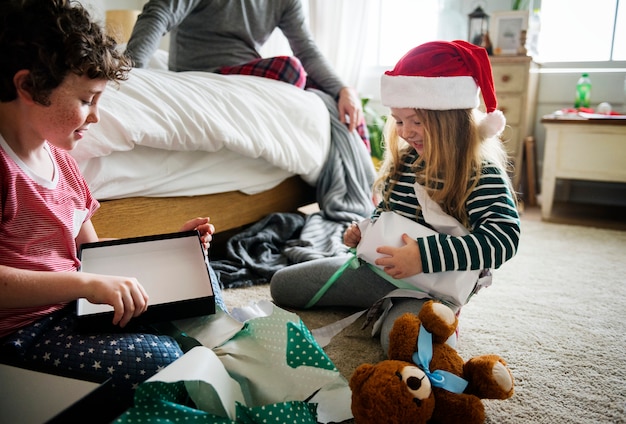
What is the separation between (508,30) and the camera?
2.18 meters

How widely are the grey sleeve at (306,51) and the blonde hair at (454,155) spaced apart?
89 centimetres

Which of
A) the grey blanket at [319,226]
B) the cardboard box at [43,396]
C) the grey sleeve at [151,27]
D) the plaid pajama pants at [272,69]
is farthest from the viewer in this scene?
the plaid pajama pants at [272,69]

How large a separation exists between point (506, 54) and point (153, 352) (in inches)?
78.9

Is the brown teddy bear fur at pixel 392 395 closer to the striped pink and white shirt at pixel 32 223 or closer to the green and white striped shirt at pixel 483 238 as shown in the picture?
the green and white striped shirt at pixel 483 238

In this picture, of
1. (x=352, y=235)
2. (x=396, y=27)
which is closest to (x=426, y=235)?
(x=352, y=235)

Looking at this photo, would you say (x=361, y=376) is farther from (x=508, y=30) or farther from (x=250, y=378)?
(x=508, y=30)

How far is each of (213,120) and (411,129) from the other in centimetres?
53

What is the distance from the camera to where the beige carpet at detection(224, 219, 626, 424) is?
766 millimetres

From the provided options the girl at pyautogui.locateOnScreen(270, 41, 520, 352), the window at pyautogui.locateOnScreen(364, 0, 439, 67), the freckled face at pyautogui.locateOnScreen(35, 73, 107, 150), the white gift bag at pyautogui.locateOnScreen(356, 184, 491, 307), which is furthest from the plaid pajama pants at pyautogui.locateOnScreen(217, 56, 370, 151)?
the window at pyautogui.locateOnScreen(364, 0, 439, 67)

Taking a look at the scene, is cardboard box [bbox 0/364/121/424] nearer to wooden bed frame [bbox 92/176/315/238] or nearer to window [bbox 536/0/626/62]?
wooden bed frame [bbox 92/176/315/238]

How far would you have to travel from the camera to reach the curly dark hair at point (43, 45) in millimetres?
620

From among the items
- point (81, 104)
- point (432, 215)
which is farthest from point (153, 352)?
point (432, 215)

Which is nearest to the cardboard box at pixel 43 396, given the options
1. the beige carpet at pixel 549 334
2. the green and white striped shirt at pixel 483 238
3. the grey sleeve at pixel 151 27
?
the beige carpet at pixel 549 334

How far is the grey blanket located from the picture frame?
0.91 m
